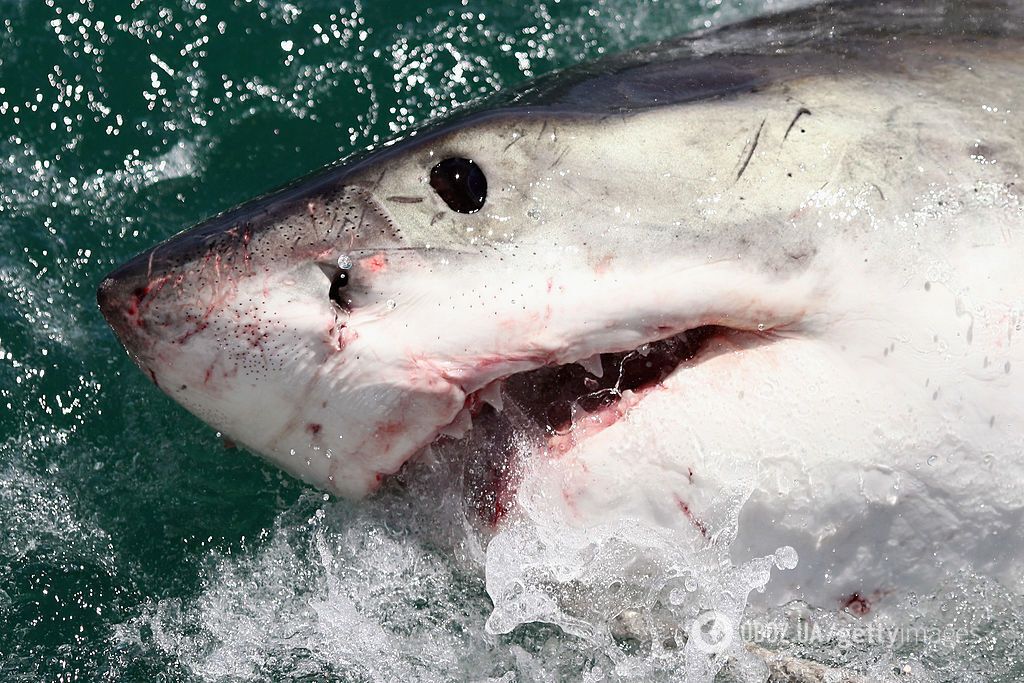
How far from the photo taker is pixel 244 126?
3537mm

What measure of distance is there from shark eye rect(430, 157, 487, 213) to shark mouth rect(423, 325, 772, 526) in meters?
0.26

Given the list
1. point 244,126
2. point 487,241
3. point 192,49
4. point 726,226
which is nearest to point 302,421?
point 487,241

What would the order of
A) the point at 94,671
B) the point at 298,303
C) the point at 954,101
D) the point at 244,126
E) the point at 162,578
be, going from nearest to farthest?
1. the point at 298,303
2. the point at 954,101
3. the point at 94,671
4. the point at 162,578
5. the point at 244,126

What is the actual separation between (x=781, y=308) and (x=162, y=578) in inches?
57.3

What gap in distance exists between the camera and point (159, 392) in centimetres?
282

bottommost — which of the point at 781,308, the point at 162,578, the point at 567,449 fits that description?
the point at 162,578

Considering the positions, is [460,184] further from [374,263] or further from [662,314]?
[662,314]

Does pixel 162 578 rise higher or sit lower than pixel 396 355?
lower

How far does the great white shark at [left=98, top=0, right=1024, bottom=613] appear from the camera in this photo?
1646mm

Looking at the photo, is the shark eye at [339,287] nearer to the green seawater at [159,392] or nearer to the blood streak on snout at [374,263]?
the blood streak on snout at [374,263]

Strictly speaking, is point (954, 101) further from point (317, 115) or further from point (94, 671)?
point (317, 115)

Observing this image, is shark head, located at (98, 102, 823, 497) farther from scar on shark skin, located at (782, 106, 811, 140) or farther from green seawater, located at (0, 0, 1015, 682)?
green seawater, located at (0, 0, 1015, 682)

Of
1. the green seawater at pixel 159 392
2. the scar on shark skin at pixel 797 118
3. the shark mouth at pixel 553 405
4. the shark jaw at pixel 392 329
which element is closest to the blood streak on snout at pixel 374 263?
the shark jaw at pixel 392 329

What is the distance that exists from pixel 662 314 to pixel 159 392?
155cm
